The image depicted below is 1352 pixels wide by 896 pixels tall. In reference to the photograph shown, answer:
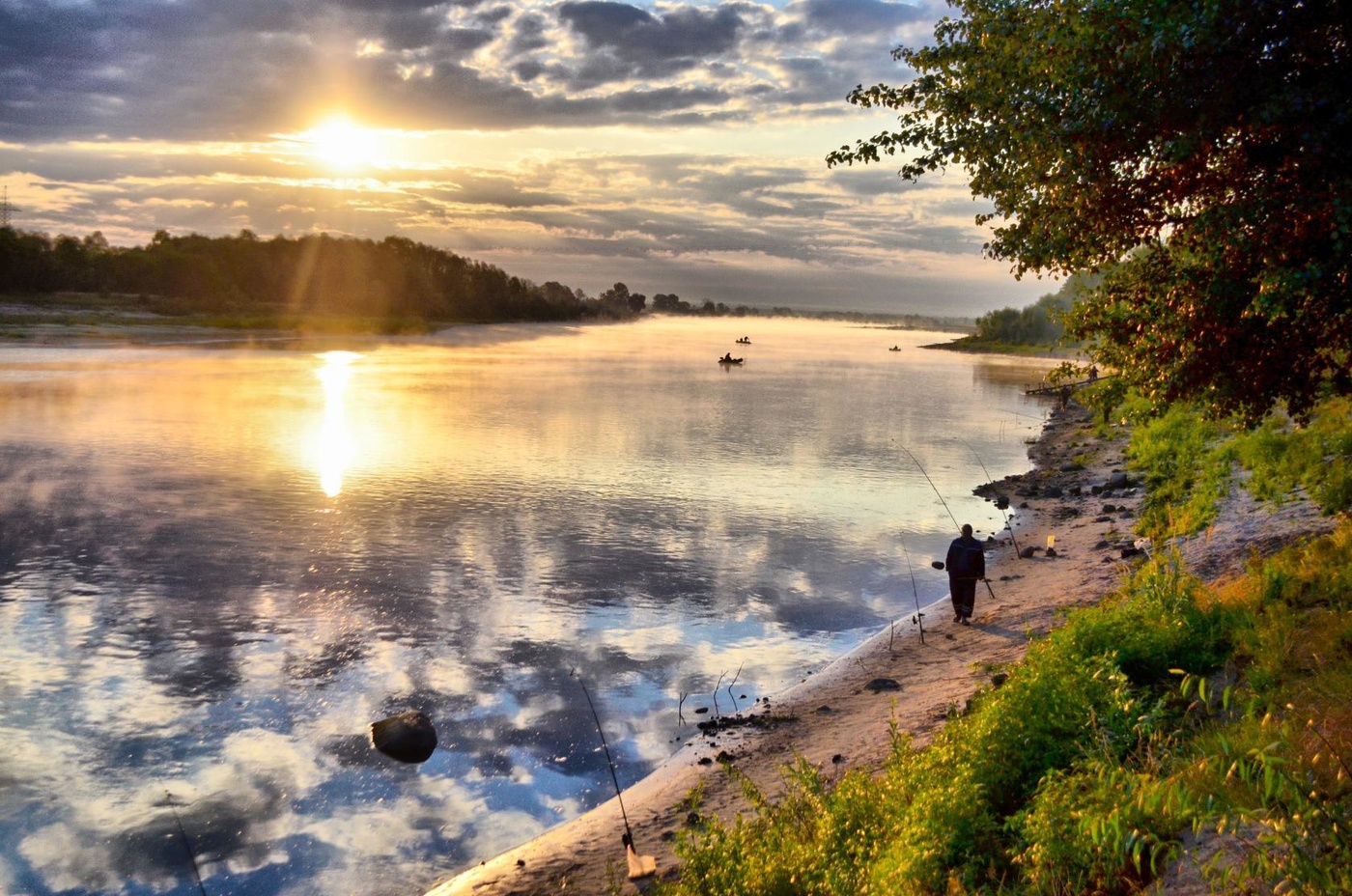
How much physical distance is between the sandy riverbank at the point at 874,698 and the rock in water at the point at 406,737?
3.02m

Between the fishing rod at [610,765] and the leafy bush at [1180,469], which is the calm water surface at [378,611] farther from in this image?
the leafy bush at [1180,469]

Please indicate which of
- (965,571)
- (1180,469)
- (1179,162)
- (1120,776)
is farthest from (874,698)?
(1180,469)

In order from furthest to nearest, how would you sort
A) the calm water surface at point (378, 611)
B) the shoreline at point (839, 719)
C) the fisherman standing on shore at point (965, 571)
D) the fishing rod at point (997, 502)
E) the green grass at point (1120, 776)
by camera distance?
the fishing rod at point (997, 502) < the fisherman standing on shore at point (965, 571) < the calm water surface at point (378, 611) < the shoreline at point (839, 719) < the green grass at point (1120, 776)

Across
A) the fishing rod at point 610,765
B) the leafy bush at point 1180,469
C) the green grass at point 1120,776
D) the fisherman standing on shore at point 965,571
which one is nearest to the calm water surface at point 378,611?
the fishing rod at point 610,765

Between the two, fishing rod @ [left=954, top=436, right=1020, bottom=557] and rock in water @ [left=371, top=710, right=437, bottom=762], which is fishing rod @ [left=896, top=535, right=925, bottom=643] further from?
rock in water @ [left=371, top=710, right=437, bottom=762]

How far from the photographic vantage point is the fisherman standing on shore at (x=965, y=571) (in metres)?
19.5

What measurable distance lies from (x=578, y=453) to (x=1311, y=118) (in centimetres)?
3630

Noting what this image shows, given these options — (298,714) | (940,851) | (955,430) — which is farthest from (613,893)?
(955,430)

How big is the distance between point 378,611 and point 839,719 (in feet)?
36.4

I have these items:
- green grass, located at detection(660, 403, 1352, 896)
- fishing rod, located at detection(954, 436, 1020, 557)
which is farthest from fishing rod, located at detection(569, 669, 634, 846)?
fishing rod, located at detection(954, 436, 1020, 557)

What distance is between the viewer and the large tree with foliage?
1152cm

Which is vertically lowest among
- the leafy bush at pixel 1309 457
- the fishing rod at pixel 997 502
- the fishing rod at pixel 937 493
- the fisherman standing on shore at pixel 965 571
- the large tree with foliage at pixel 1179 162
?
the fishing rod at pixel 937 493

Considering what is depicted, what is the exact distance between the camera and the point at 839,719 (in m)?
15.3

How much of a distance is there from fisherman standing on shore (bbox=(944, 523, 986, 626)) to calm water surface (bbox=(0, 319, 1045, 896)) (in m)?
1.91
